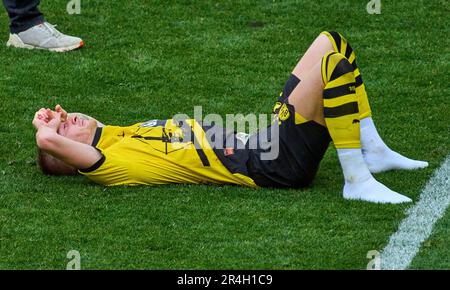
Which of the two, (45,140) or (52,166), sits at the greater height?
(45,140)

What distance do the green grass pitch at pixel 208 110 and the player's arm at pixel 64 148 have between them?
0.22 meters

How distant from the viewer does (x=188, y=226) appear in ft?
19.8

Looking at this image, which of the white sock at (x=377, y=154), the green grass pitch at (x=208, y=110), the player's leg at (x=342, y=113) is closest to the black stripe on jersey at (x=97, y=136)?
the green grass pitch at (x=208, y=110)

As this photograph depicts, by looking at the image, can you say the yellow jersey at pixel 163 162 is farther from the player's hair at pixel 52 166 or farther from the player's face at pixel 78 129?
the player's hair at pixel 52 166

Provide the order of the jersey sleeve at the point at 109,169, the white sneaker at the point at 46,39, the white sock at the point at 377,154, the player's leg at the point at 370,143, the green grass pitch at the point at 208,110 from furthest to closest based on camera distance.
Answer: the white sneaker at the point at 46,39
the white sock at the point at 377,154
the player's leg at the point at 370,143
the jersey sleeve at the point at 109,169
the green grass pitch at the point at 208,110

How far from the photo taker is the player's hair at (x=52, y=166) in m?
6.88

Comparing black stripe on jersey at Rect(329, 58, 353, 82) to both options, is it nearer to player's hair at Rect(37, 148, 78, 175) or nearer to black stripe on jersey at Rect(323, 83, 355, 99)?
black stripe on jersey at Rect(323, 83, 355, 99)

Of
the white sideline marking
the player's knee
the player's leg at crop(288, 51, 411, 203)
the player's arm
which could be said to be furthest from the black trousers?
the white sideline marking

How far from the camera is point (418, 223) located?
19.7 feet

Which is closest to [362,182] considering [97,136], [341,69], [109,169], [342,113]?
[342,113]

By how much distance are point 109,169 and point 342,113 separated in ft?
4.77

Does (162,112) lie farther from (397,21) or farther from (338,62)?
(397,21)

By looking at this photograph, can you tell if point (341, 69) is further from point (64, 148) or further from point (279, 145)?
point (64, 148)
